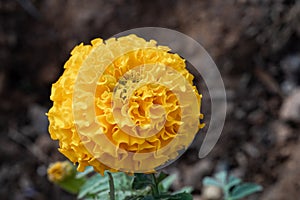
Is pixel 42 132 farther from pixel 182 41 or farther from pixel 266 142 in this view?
pixel 266 142

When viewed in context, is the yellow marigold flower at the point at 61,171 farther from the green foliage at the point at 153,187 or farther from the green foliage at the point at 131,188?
the green foliage at the point at 153,187

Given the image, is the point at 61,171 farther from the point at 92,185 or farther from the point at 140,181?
the point at 140,181

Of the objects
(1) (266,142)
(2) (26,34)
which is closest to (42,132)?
(2) (26,34)

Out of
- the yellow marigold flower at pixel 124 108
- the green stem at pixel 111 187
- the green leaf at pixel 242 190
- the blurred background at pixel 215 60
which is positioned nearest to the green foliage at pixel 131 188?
the green stem at pixel 111 187

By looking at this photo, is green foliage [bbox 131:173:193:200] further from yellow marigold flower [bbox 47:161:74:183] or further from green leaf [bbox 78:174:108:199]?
yellow marigold flower [bbox 47:161:74:183]

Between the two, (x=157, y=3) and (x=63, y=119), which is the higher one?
(x=157, y=3)

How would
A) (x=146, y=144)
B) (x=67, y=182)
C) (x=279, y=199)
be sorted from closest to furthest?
(x=146, y=144)
(x=67, y=182)
(x=279, y=199)
